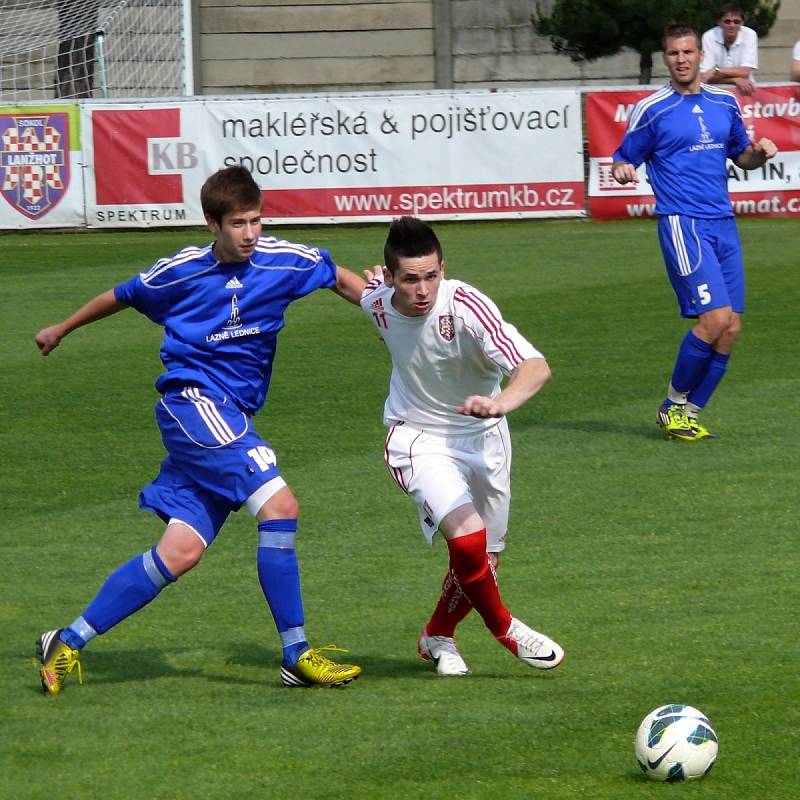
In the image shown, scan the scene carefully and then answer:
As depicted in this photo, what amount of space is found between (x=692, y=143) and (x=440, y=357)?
16.1 ft

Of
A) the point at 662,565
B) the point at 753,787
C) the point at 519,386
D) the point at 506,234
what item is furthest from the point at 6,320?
the point at 753,787

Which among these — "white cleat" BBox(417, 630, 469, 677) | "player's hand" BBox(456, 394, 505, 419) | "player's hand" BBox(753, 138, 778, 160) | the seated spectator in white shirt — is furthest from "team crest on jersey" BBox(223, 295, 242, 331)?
the seated spectator in white shirt

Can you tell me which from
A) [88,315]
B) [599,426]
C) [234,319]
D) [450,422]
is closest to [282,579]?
[450,422]

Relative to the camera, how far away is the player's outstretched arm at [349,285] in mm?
5895

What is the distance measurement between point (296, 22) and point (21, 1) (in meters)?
7.49

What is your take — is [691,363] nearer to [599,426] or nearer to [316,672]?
[599,426]

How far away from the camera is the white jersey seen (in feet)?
17.9

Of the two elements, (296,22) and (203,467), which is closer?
(203,467)

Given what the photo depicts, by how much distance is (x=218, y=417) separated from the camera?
5594 millimetres

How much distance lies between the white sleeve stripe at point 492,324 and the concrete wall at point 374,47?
85.9ft

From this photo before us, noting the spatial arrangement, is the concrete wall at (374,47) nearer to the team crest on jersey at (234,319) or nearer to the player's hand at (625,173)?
the player's hand at (625,173)

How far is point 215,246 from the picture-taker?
5.70 metres

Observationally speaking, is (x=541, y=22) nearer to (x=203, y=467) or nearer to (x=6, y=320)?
(x=6, y=320)

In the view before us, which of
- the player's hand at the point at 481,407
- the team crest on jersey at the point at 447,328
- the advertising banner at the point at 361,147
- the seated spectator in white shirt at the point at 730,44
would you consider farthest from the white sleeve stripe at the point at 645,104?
the advertising banner at the point at 361,147
